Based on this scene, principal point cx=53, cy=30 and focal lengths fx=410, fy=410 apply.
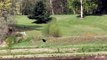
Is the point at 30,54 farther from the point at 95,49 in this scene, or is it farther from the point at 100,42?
the point at 100,42

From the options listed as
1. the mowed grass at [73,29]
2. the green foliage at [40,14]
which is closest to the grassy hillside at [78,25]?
the mowed grass at [73,29]

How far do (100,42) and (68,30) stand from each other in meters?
14.7

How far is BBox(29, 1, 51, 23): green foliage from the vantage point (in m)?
62.7

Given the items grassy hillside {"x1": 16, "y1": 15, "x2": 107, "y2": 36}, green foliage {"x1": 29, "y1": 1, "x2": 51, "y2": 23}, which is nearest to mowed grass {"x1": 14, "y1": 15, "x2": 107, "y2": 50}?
grassy hillside {"x1": 16, "y1": 15, "x2": 107, "y2": 36}

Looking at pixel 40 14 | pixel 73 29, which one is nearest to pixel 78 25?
pixel 73 29

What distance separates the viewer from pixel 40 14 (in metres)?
63.4

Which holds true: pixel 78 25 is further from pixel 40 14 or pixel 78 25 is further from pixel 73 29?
pixel 40 14

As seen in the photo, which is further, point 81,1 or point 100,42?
point 81,1

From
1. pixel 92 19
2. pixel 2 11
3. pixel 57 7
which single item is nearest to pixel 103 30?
pixel 92 19

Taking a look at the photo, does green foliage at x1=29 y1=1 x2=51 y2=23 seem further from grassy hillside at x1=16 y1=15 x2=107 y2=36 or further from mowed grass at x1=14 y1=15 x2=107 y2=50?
grassy hillside at x1=16 y1=15 x2=107 y2=36

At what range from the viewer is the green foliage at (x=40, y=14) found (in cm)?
6266

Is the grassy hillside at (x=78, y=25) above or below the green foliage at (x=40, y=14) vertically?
below

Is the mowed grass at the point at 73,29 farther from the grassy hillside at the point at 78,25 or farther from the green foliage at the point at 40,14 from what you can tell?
the green foliage at the point at 40,14

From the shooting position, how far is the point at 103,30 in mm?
53781
